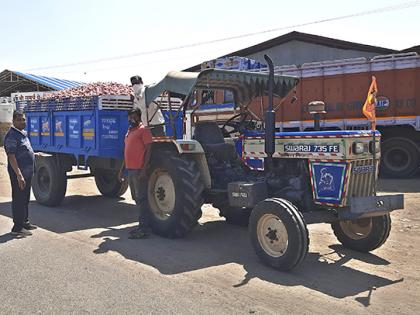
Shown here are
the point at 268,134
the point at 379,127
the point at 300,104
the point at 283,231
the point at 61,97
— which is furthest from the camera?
the point at 300,104

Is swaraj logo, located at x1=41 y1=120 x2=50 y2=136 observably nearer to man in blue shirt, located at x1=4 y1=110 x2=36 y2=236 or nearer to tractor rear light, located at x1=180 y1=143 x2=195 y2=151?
man in blue shirt, located at x1=4 y1=110 x2=36 y2=236

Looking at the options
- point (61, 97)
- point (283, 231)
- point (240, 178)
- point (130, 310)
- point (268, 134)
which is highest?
point (61, 97)

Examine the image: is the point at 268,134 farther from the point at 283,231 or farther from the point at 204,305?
the point at 204,305

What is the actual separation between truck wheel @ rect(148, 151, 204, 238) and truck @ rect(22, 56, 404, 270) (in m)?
0.01

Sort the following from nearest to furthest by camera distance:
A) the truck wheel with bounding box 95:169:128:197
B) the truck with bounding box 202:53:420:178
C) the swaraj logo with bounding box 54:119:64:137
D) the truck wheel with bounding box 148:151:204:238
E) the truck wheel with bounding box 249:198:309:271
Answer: the truck wheel with bounding box 249:198:309:271, the truck wheel with bounding box 148:151:204:238, the swaraj logo with bounding box 54:119:64:137, the truck wheel with bounding box 95:169:128:197, the truck with bounding box 202:53:420:178

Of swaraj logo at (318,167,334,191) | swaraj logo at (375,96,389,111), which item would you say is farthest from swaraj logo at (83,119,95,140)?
swaraj logo at (375,96,389,111)

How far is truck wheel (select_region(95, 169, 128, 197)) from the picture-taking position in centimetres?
995

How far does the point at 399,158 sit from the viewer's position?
499 inches

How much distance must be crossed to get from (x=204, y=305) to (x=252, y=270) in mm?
1123

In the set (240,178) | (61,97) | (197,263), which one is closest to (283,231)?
(197,263)

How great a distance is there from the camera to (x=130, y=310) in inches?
162

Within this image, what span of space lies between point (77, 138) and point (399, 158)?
8373mm

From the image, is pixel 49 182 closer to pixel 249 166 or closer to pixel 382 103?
pixel 249 166

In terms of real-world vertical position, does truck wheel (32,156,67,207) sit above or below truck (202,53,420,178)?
below
